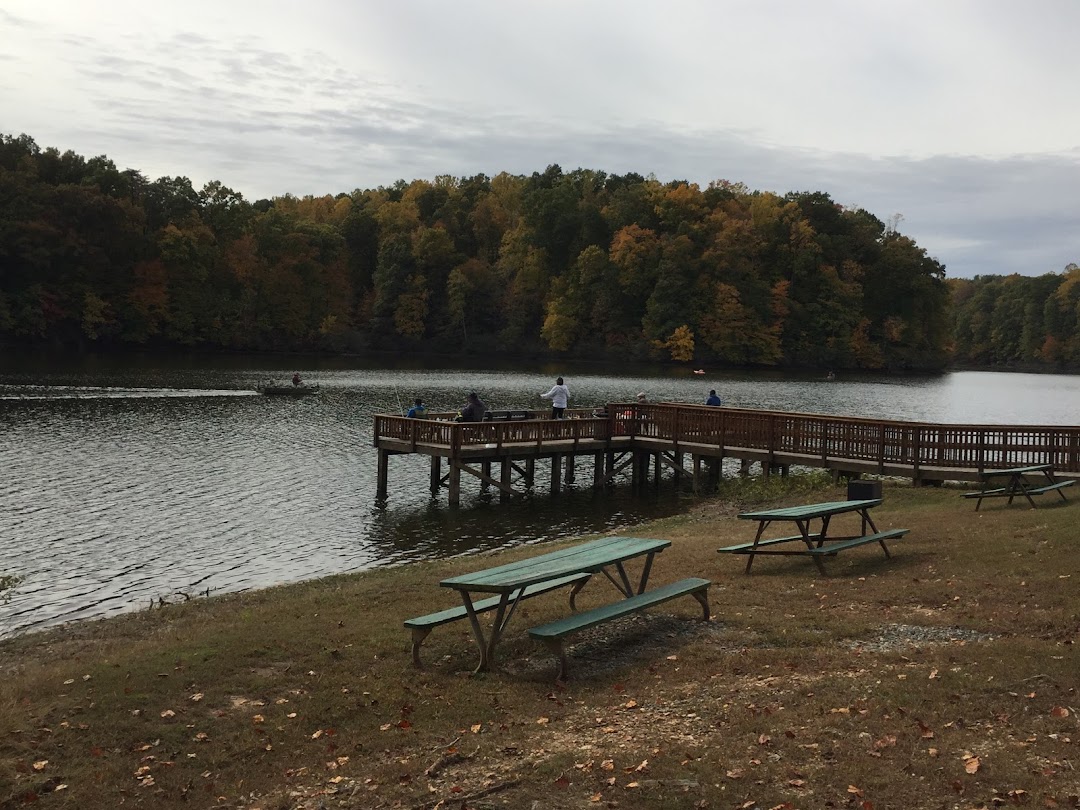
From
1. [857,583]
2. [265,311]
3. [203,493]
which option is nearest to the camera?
[857,583]

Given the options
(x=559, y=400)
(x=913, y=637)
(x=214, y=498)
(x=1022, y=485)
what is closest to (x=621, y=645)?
(x=913, y=637)

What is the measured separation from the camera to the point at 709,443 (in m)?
29.6

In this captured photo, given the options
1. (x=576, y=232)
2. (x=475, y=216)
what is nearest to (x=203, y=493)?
(x=576, y=232)

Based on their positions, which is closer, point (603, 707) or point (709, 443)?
point (603, 707)

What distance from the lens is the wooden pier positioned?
2327 centimetres

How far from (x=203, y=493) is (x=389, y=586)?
14.8 metres

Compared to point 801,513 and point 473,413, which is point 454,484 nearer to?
point 473,413

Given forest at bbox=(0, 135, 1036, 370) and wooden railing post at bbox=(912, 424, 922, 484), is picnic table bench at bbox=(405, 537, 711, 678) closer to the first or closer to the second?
wooden railing post at bbox=(912, 424, 922, 484)

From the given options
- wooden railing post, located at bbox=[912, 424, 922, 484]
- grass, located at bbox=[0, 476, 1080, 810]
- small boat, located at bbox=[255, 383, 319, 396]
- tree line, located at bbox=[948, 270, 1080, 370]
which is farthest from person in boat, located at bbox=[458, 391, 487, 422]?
tree line, located at bbox=[948, 270, 1080, 370]

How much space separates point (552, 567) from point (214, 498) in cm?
1960

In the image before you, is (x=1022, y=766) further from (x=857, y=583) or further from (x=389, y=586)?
(x=389, y=586)

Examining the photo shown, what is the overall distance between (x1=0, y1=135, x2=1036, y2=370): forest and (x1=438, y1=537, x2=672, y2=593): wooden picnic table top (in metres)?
91.3

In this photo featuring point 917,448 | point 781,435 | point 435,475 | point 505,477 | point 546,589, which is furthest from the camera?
point 435,475

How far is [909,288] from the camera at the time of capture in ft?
379
